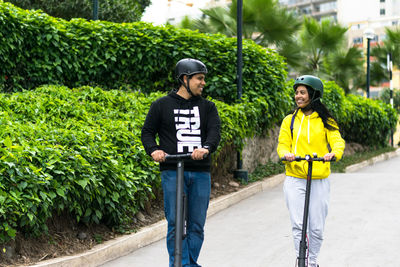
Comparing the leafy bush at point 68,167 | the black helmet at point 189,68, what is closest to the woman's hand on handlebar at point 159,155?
the black helmet at point 189,68

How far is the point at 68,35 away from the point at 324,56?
16.3 m

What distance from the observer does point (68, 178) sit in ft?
16.8

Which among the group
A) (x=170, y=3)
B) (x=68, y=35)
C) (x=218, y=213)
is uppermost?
(x=170, y=3)

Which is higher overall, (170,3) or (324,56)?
(170,3)

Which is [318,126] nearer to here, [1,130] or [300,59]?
[1,130]

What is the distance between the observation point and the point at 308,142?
14.3 feet

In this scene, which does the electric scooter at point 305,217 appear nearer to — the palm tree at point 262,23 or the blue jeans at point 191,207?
the blue jeans at point 191,207

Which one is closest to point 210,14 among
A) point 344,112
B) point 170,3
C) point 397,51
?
point 344,112

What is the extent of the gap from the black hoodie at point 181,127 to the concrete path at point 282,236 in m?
1.64

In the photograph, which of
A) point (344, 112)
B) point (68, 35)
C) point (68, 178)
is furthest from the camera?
point (344, 112)

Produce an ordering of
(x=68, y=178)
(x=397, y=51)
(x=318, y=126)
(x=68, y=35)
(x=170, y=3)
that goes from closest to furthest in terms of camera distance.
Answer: (x=318, y=126)
(x=68, y=178)
(x=68, y=35)
(x=397, y=51)
(x=170, y=3)

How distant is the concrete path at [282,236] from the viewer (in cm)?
545

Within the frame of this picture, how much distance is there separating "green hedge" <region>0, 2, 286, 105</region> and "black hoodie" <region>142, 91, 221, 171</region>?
6.43 meters

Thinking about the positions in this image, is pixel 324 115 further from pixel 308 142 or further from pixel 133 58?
pixel 133 58
